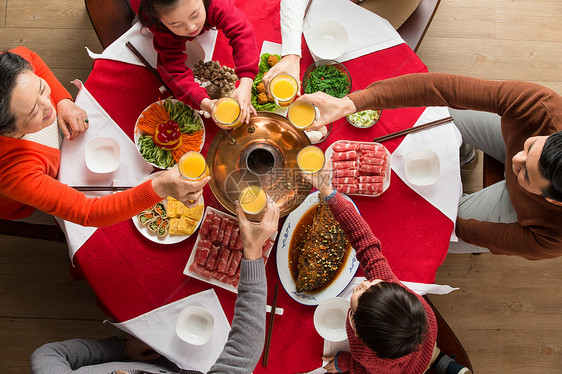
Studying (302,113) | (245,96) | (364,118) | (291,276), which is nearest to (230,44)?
(245,96)

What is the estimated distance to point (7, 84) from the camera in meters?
1.51

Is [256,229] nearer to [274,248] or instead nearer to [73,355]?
[274,248]

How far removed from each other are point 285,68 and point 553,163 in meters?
1.19

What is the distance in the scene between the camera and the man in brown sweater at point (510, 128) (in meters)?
1.68

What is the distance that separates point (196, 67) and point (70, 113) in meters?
0.64

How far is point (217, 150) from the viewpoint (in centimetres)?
171

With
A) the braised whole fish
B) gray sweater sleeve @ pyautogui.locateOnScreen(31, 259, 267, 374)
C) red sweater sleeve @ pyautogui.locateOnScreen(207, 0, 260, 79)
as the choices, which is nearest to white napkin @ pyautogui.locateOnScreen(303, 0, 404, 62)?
red sweater sleeve @ pyautogui.locateOnScreen(207, 0, 260, 79)

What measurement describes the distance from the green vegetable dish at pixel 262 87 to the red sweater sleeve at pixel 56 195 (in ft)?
2.21

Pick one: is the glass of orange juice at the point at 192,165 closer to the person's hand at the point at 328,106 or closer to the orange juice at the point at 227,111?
the orange juice at the point at 227,111

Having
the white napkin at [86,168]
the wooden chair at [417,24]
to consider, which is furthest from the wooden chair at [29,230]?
the wooden chair at [417,24]

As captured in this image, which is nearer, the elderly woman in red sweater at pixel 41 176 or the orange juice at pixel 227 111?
the elderly woman in red sweater at pixel 41 176

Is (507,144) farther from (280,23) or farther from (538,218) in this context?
(280,23)

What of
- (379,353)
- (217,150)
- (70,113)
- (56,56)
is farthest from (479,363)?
(56,56)

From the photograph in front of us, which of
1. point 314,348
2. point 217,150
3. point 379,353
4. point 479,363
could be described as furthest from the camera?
point 479,363
